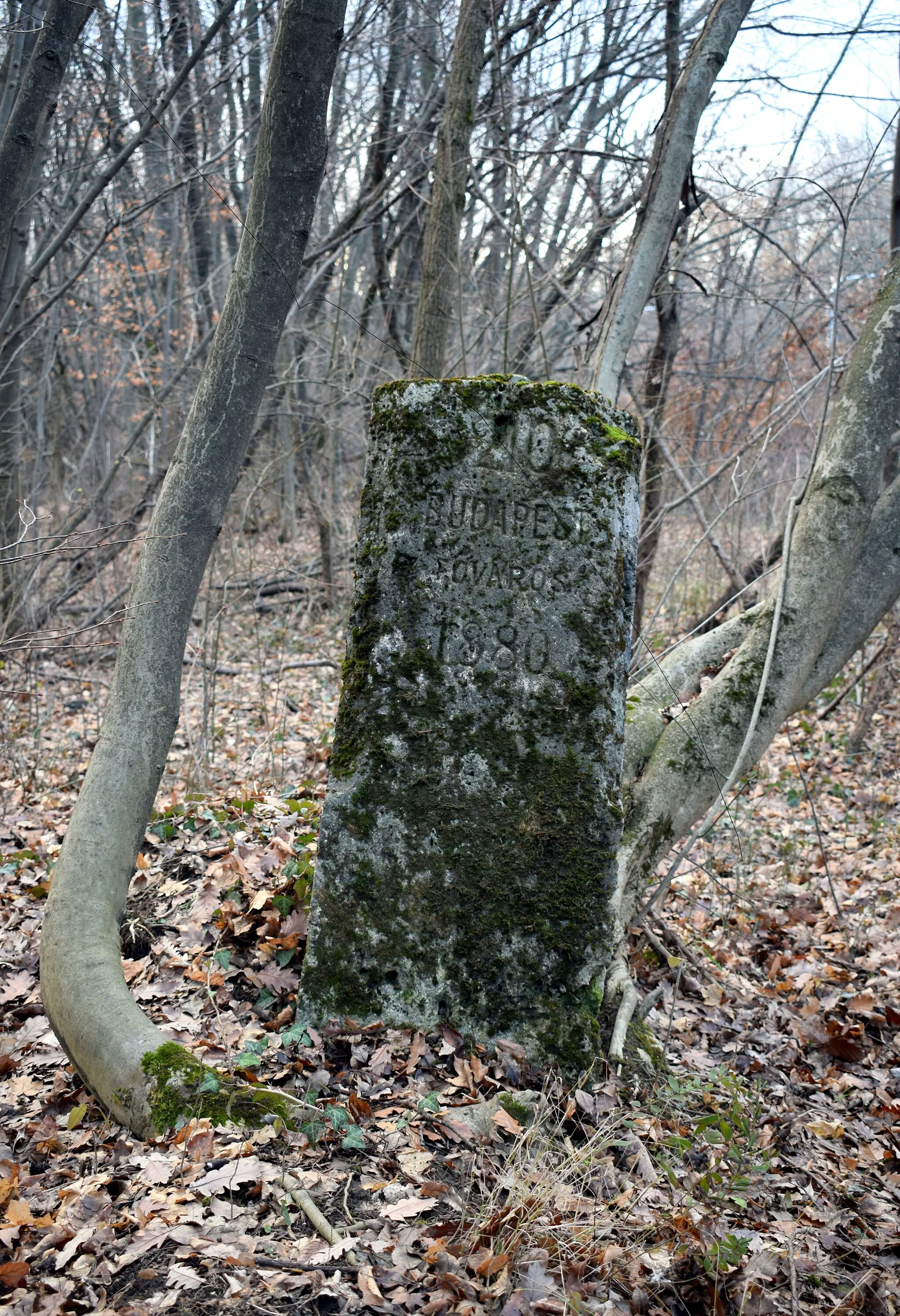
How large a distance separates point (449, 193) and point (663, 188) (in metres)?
2.02

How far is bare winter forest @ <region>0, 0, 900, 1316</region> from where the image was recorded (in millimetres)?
2449

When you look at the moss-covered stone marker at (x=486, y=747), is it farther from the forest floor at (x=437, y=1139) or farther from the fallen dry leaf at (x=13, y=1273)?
the fallen dry leaf at (x=13, y=1273)

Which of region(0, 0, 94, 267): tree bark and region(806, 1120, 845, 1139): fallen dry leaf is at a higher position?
region(0, 0, 94, 267): tree bark

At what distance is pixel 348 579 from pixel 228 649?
1.77 meters

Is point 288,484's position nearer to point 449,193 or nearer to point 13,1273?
point 449,193

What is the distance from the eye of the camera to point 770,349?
11.5m

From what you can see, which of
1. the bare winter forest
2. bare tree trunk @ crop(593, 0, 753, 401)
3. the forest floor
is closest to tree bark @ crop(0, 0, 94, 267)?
the bare winter forest

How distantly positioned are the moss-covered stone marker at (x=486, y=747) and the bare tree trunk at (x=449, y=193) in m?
3.68

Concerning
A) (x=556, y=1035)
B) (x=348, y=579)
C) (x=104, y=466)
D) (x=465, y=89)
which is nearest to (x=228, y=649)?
(x=348, y=579)

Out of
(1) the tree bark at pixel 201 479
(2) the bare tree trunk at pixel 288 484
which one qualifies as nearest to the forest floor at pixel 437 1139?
(1) the tree bark at pixel 201 479

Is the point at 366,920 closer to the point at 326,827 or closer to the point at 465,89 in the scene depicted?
the point at 326,827

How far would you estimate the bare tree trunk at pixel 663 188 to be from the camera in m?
5.05

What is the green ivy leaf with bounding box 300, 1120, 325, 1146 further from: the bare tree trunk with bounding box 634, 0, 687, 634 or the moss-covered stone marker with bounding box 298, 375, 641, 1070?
the bare tree trunk with bounding box 634, 0, 687, 634

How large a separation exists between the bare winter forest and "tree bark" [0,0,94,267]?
0.05 metres
